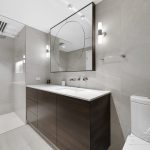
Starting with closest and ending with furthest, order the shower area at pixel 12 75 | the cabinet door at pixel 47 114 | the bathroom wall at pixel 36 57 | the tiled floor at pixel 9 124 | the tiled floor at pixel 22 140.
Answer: the cabinet door at pixel 47 114, the tiled floor at pixel 22 140, the tiled floor at pixel 9 124, the bathroom wall at pixel 36 57, the shower area at pixel 12 75

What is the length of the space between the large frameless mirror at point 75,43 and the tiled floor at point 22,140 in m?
1.48

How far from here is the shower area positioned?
2611mm

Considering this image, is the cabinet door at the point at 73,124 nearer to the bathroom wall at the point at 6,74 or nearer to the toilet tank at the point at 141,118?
the toilet tank at the point at 141,118

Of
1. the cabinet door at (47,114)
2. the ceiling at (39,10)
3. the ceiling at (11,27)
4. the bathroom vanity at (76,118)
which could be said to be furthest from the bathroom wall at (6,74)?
the bathroom vanity at (76,118)

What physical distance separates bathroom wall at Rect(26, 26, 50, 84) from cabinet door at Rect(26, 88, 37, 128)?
381 mm

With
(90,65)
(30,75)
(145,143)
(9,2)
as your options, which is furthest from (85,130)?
(9,2)

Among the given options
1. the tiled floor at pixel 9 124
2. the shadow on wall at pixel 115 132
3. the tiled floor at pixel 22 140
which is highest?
the shadow on wall at pixel 115 132

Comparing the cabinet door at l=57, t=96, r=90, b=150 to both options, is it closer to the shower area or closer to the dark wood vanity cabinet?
the dark wood vanity cabinet

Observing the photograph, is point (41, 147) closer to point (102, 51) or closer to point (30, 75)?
point (30, 75)

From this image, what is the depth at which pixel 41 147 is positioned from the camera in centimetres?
165

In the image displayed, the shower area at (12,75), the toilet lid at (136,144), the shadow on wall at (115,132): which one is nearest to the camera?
the toilet lid at (136,144)

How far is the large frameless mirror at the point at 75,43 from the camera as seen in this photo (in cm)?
173

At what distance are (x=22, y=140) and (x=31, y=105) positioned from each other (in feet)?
2.15

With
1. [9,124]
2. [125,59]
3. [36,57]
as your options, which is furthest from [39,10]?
[9,124]
